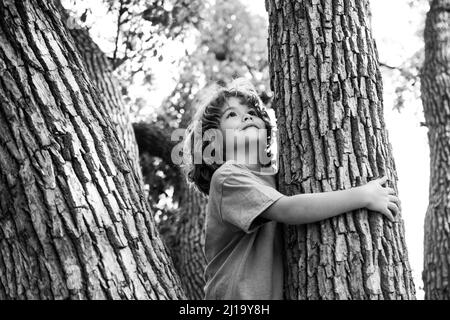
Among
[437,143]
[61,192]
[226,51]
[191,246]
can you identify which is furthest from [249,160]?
[226,51]

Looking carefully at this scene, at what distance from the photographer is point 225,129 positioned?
117 inches

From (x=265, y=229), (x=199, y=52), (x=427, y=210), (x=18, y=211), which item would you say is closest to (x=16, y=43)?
(x=18, y=211)

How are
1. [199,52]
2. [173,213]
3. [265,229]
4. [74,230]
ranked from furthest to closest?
[199,52] < [173,213] < [265,229] < [74,230]

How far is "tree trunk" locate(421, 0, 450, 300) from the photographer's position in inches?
178

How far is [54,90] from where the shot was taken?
7.18 feet

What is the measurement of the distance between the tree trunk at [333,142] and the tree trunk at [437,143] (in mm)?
2582

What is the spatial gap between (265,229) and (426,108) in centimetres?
323

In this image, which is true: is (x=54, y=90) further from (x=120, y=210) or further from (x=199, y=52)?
(x=199, y=52)

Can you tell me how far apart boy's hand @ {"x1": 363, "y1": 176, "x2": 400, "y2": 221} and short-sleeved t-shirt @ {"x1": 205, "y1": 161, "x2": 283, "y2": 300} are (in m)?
0.37

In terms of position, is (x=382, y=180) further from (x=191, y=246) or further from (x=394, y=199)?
(x=191, y=246)

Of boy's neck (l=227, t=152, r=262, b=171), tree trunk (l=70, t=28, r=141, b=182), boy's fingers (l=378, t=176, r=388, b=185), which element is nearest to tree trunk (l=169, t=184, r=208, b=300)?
tree trunk (l=70, t=28, r=141, b=182)

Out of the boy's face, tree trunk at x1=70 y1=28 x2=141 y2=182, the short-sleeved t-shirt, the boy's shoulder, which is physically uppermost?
tree trunk at x1=70 y1=28 x2=141 y2=182

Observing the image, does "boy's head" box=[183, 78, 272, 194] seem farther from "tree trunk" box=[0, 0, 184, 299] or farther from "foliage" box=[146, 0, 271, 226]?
"foliage" box=[146, 0, 271, 226]

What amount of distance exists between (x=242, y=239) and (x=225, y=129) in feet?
2.22
